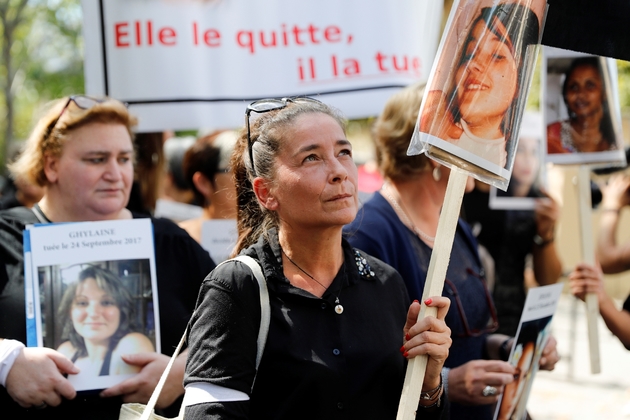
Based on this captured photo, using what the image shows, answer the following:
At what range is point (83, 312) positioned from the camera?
109 inches

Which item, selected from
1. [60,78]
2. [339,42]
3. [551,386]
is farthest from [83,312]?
[60,78]

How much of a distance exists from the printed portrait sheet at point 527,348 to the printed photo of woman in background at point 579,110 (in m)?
1.04

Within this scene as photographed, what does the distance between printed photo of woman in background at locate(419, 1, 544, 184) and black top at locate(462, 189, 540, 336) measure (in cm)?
265

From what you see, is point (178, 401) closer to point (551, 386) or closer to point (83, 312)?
point (83, 312)

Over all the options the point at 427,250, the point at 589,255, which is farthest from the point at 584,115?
the point at 427,250

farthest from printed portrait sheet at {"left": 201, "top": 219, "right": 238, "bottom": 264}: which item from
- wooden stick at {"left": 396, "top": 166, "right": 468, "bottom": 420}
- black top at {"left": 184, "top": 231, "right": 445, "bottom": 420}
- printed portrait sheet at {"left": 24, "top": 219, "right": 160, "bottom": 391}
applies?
wooden stick at {"left": 396, "top": 166, "right": 468, "bottom": 420}

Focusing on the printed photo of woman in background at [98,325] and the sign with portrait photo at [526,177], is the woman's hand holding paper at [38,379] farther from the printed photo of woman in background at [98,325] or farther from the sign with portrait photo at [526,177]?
the sign with portrait photo at [526,177]

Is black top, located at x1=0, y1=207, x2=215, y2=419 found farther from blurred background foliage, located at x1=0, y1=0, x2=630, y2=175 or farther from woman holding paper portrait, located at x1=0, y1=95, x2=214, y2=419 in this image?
blurred background foliage, located at x1=0, y1=0, x2=630, y2=175

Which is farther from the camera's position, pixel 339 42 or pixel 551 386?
pixel 551 386

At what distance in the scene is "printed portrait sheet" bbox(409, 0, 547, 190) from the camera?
7.06 ft

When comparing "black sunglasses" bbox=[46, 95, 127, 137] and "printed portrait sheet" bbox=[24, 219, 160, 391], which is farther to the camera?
"black sunglasses" bbox=[46, 95, 127, 137]

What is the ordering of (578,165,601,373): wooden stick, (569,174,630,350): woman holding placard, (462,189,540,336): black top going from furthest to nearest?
(462,189,540,336): black top
(569,174,630,350): woman holding placard
(578,165,601,373): wooden stick

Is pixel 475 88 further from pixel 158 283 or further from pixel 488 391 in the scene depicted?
pixel 158 283

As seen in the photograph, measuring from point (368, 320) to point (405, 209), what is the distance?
1.01 metres
